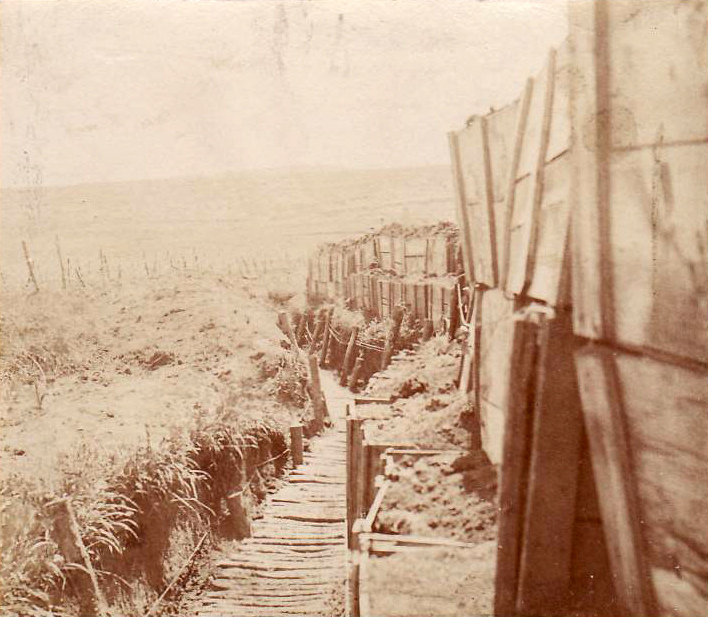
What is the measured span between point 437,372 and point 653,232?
14.3ft

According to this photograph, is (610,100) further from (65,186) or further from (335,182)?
(335,182)

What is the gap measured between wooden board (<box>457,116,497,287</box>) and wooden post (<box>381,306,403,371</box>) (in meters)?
12.0

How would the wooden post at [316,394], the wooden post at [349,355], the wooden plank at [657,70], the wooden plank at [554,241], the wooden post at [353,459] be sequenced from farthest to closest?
the wooden post at [349,355], the wooden post at [316,394], the wooden post at [353,459], the wooden plank at [554,241], the wooden plank at [657,70]

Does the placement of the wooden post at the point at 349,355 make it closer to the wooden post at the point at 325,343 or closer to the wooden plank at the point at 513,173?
the wooden post at the point at 325,343

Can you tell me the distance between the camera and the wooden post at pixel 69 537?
21.2 feet

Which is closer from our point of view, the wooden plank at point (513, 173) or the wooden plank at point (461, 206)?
the wooden plank at point (513, 173)

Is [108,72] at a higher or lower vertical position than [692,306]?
higher

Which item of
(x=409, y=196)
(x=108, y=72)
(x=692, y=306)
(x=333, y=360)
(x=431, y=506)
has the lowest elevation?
(x=333, y=360)

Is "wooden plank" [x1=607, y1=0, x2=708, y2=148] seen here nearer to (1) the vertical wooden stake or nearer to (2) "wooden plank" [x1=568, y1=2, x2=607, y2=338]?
(2) "wooden plank" [x1=568, y1=2, x2=607, y2=338]

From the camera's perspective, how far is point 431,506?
10.9 feet

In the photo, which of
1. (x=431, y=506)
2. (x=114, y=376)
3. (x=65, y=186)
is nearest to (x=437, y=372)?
(x=431, y=506)

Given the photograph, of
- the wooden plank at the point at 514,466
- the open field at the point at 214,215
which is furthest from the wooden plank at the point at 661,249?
the open field at the point at 214,215

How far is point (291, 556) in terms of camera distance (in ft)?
29.0

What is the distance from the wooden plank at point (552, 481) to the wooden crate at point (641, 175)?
0.19m
